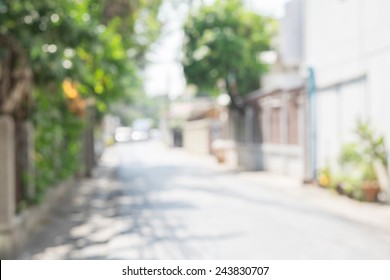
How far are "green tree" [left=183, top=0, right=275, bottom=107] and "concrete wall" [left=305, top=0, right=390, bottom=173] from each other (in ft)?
23.0

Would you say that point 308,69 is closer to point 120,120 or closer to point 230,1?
point 230,1

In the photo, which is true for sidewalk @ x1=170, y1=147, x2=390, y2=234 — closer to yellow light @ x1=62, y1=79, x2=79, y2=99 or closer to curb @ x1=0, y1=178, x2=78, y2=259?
curb @ x1=0, y1=178, x2=78, y2=259

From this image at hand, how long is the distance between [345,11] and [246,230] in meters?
6.30

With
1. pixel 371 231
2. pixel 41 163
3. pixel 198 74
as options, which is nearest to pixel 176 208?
pixel 41 163

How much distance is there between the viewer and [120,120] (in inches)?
2655

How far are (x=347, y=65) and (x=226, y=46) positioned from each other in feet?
30.7

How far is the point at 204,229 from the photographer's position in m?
7.59

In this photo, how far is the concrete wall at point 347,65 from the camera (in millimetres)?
10281

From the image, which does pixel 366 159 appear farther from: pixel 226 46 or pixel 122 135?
pixel 122 135

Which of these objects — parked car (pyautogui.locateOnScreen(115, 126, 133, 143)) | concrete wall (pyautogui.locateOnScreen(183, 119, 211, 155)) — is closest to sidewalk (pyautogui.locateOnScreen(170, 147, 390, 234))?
concrete wall (pyautogui.locateOnScreen(183, 119, 211, 155))

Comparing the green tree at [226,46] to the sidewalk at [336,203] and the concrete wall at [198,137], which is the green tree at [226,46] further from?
the concrete wall at [198,137]

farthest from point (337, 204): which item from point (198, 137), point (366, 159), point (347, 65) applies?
point (198, 137)

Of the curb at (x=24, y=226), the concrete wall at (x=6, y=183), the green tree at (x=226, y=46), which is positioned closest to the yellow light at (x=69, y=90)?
the curb at (x=24, y=226)

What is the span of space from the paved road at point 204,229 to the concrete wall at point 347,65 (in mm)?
2106
